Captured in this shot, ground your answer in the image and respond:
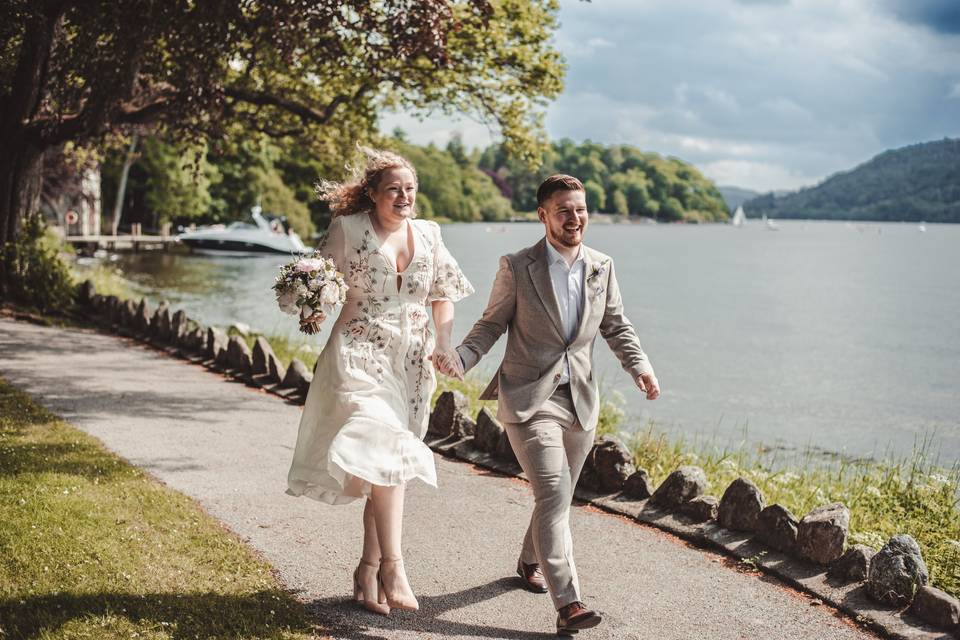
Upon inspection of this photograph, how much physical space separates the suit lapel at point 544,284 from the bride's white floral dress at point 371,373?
527mm

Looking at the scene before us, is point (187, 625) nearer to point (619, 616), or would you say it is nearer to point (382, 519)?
point (382, 519)

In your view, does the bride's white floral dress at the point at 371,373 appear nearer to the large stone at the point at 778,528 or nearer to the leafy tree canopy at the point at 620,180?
the large stone at the point at 778,528

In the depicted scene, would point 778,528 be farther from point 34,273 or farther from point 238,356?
point 34,273

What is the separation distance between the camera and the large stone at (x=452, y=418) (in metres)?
8.52

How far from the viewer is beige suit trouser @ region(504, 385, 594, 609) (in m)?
4.62

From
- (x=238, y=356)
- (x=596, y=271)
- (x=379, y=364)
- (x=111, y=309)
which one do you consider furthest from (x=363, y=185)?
(x=111, y=309)

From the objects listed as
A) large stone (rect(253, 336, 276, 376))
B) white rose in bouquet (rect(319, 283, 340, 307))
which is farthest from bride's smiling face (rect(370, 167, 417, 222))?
large stone (rect(253, 336, 276, 376))

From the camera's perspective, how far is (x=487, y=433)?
8.16m

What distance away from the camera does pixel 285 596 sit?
196 inches

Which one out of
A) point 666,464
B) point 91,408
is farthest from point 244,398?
point 666,464

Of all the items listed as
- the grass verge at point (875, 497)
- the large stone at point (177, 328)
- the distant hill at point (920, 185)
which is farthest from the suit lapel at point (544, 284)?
the distant hill at point (920, 185)

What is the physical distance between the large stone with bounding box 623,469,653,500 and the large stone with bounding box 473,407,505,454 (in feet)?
4.62

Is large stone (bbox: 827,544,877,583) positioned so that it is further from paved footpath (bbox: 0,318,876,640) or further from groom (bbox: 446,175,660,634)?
groom (bbox: 446,175,660,634)

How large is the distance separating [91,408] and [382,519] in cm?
585
